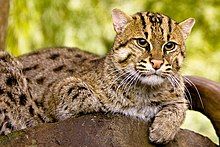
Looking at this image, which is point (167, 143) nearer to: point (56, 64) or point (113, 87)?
point (113, 87)

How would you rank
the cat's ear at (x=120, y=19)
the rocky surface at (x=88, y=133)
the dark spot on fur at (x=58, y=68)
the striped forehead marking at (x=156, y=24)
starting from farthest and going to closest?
the dark spot on fur at (x=58, y=68), the cat's ear at (x=120, y=19), the striped forehead marking at (x=156, y=24), the rocky surface at (x=88, y=133)

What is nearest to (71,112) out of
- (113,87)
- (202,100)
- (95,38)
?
(113,87)

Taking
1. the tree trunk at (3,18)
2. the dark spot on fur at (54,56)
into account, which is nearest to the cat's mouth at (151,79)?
the dark spot on fur at (54,56)

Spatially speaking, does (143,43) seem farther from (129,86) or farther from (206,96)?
(206,96)

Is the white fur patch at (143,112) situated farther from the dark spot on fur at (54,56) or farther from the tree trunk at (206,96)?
the dark spot on fur at (54,56)

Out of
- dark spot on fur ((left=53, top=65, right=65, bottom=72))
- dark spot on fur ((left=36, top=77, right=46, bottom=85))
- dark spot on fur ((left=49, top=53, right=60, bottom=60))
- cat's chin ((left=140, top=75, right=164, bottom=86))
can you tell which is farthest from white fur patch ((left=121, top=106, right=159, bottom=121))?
dark spot on fur ((left=49, top=53, right=60, bottom=60))

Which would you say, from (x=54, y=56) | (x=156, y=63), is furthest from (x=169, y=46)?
(x=54, y=56)
